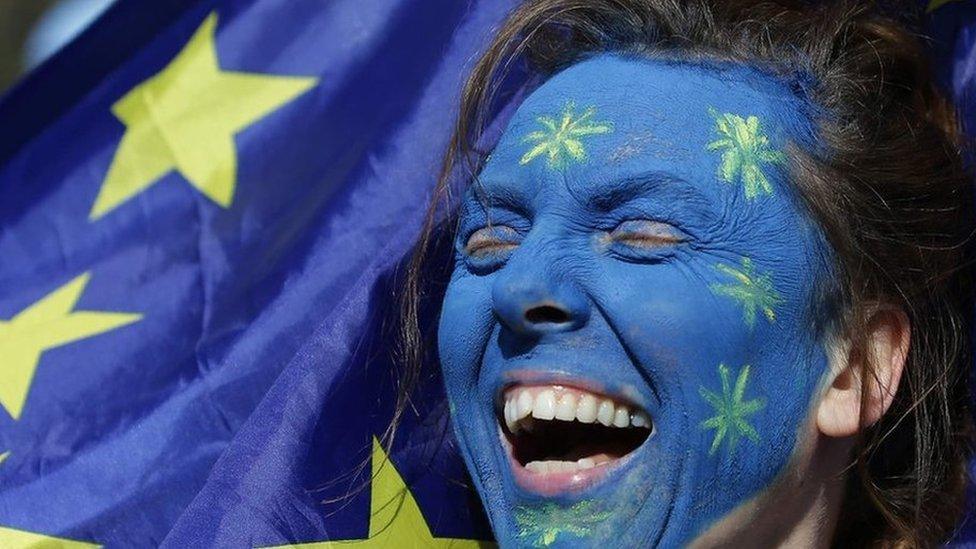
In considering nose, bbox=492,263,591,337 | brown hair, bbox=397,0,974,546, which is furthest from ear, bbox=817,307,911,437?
nose, bbox=492,263,591,337

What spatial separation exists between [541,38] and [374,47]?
1.64 ft

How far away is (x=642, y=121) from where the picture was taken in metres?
2.22

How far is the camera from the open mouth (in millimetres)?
2115

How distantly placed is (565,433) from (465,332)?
0.21 m

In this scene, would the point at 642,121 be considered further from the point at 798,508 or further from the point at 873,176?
the point at 798,508

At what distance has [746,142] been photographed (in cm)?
222

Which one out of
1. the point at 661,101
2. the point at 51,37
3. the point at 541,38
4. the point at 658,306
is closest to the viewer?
the point at 658,306

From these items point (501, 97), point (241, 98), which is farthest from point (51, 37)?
point (501, 97)

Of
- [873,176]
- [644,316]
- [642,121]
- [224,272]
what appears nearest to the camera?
[644,316]

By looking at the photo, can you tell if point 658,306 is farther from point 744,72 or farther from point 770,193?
point 744,72

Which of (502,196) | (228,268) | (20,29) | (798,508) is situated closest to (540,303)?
(502,196)

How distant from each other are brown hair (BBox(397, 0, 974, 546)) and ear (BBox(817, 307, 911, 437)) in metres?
0.02

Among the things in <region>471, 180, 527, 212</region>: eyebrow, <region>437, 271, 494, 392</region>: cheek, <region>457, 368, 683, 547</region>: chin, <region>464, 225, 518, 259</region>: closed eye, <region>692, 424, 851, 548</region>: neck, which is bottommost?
<region>692, 424, 851, 548</region>: neck

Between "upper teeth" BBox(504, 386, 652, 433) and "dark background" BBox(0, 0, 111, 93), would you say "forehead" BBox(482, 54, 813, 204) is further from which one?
"dark background" BBox(0, 0, 111, 93)
